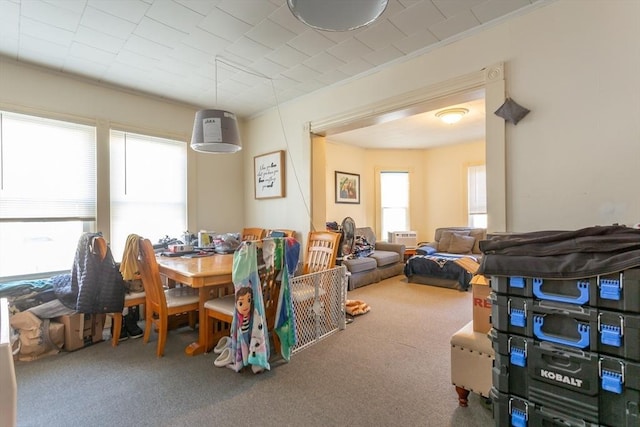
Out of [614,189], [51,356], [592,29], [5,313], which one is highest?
[592,29]

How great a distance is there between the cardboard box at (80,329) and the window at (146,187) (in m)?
0.87

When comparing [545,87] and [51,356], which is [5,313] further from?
[545,87]

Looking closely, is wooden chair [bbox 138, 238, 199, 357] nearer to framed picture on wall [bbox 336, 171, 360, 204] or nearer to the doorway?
the doorway

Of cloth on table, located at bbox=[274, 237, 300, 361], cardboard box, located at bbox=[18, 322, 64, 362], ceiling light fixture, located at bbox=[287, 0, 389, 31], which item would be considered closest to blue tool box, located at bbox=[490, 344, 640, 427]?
cloth on table, located at bbox=[274, 237, 300, 361]

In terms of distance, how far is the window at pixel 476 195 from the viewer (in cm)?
609

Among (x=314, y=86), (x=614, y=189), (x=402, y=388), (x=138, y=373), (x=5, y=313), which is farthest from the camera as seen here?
(x=314, y=86)

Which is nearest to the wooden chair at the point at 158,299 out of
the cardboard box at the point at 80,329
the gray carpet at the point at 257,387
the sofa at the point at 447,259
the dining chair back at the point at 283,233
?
the gray carpet at the point at 257,387

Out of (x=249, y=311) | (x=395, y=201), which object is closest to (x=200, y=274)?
(x=249, y=311)

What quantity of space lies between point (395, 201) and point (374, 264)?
2.38 meters

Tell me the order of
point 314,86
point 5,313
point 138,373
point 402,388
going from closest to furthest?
point 5,313, point 402,388, point 138,373, point 314,86

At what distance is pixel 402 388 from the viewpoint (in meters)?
1.97

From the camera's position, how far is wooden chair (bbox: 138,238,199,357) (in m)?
2.38

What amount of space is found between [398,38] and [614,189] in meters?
1.83

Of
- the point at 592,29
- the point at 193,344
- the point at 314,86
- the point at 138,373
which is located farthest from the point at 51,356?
the point at 592,29
